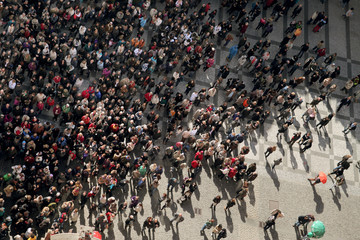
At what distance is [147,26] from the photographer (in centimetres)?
3966

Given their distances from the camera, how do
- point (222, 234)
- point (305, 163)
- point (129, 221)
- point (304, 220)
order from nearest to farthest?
point (129, 221)
point (222, 234)
point (304, 220)
point (305, 163)

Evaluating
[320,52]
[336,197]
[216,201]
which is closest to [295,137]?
[336,197]

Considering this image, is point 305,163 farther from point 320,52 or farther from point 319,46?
point 319,46

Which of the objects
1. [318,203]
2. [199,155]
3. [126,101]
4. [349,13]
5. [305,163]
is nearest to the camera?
[199,155]

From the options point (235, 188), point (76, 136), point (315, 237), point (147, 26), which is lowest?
point (315, 237)

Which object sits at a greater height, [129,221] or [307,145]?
[307,145]

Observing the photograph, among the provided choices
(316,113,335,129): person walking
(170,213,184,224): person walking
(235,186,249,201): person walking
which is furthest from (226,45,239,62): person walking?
(170,213,184,224): person walking

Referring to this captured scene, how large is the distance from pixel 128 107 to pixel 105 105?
2.32m

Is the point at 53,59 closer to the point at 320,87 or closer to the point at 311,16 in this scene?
the point at 320,87

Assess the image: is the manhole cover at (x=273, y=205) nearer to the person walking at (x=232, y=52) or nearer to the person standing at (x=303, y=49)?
the person walking at (x=232, y=52)

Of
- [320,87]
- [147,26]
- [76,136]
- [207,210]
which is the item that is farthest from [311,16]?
[76,136]

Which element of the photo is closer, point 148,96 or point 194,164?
point 194,164

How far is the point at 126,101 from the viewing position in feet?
108

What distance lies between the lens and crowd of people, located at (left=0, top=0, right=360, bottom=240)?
29.2 metres
